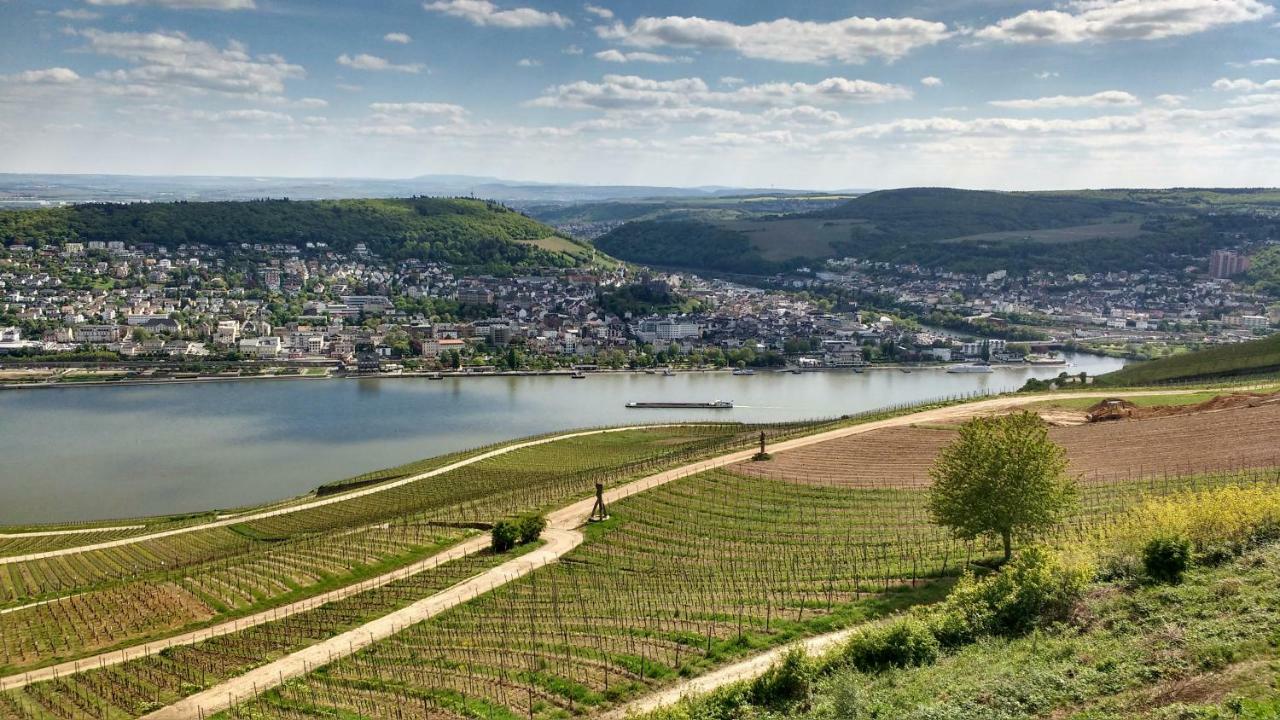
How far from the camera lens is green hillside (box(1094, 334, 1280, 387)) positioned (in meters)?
43.2

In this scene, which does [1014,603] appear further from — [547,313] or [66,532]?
[547,313]

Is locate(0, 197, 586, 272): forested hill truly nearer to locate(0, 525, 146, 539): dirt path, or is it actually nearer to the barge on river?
the barge on river

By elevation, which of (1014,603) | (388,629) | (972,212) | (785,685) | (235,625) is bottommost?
(235,625)

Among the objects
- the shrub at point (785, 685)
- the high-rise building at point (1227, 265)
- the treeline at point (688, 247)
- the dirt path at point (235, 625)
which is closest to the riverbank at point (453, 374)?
the high-rise building at point (1227, 265)

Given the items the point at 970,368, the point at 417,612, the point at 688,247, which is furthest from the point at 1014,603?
the point at 688,247

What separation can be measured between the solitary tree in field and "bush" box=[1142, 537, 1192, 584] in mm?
3121

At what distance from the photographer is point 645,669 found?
42.1 ft

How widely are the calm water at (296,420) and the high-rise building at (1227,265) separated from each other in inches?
1445

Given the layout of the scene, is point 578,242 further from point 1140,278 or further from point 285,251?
point 1140,278

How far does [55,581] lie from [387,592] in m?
10.7

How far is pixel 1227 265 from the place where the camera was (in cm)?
10031

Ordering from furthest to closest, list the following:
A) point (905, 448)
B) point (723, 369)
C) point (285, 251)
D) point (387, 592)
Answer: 1. point (285, 251)
2. point (723, 369)
3. point (905, 448)
4. point (387, 592)

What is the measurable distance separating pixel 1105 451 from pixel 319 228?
11463 cm

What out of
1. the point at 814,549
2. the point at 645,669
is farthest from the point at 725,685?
the point at 814,549
